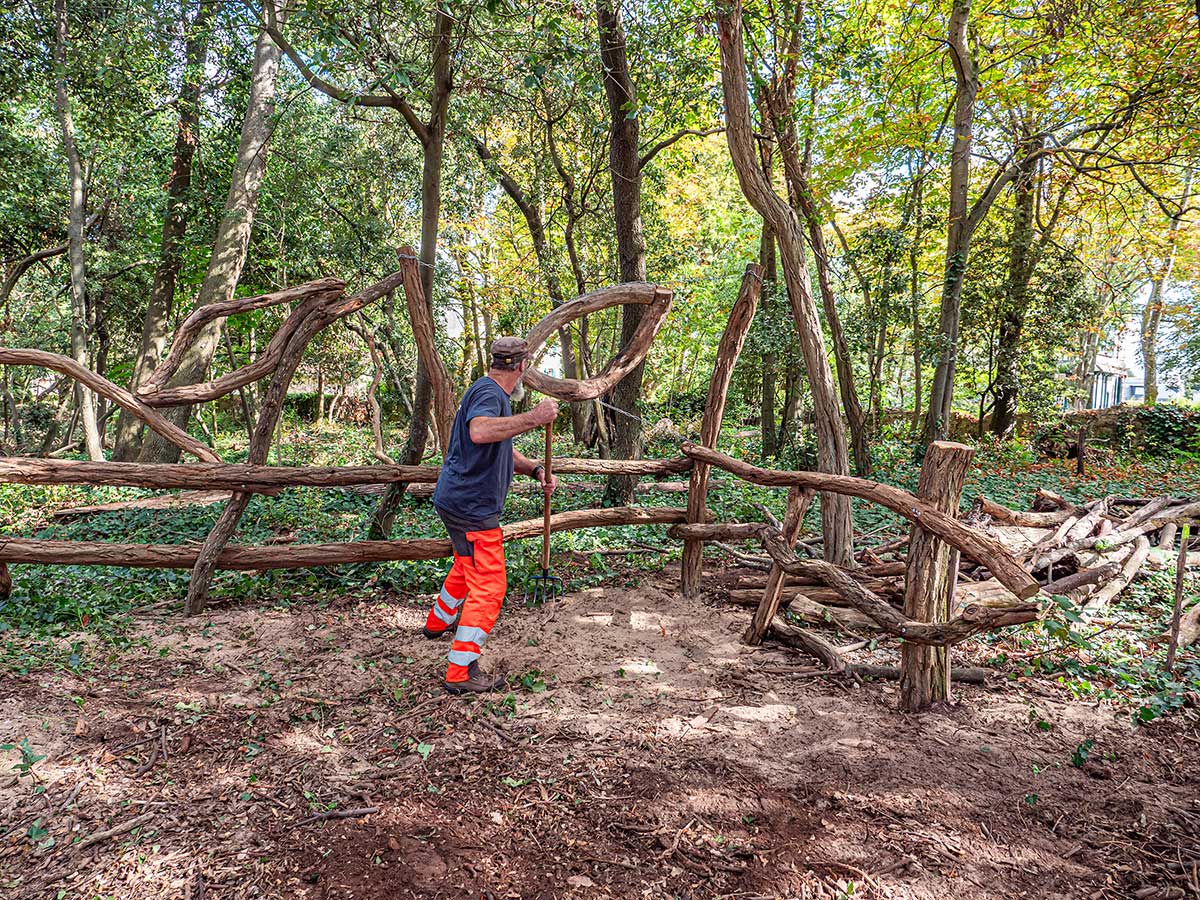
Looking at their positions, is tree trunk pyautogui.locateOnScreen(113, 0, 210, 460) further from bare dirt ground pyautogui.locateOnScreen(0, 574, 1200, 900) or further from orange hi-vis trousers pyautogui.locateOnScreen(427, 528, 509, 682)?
orange hi-vis trousers pyautogui.locateOnScreen(427, 528, 509, 682)

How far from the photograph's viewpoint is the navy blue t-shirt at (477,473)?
12.1 feet

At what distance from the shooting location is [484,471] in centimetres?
372

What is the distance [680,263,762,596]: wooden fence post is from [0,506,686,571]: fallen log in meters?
1.07

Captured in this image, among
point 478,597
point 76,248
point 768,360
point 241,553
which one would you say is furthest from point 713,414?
point 76,248

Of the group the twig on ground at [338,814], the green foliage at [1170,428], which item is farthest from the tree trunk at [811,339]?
the green foliage at [1170,428]

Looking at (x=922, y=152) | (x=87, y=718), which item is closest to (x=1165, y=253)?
(x=922, y=152)

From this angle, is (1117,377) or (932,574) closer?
(932,574)

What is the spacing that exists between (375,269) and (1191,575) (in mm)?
11480

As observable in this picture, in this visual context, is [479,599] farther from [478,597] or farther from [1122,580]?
[1122,580]

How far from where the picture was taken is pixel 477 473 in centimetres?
372

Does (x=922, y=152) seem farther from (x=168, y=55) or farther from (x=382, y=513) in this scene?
(x=168, y=55)

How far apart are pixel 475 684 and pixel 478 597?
0.48 m

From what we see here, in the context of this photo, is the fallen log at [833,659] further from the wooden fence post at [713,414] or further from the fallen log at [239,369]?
the fallen log at [239,369]

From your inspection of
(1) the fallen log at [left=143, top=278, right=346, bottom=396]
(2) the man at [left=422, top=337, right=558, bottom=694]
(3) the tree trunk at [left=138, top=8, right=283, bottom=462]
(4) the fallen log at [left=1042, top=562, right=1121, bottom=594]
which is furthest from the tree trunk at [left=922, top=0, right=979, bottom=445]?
(3) the tree trunk at [left=138, top=8, right=283, bottom=462]
